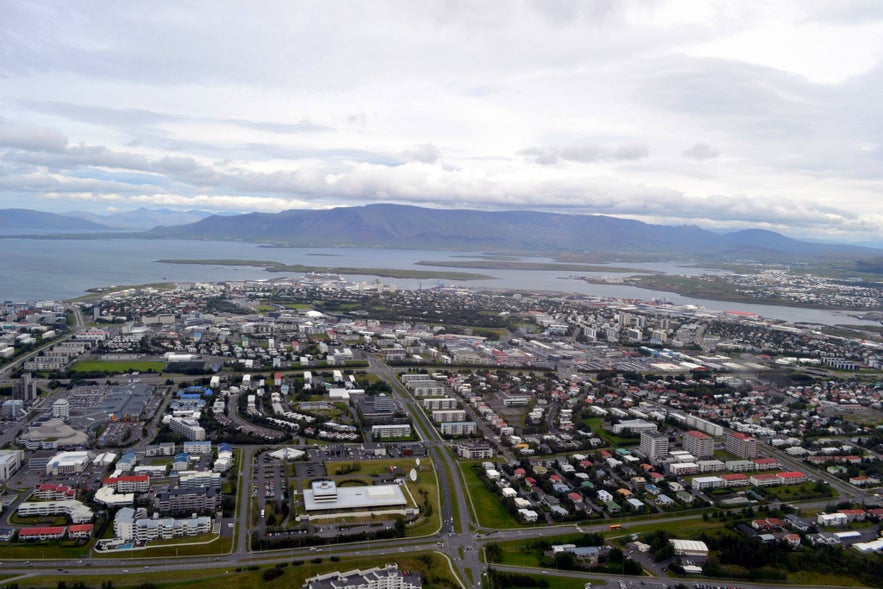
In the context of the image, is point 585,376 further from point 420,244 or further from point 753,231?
point 753,231

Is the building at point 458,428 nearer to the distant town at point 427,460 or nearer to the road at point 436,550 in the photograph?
the distant town at point 427,460

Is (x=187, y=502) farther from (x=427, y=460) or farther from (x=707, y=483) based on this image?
(x=707, y=483)

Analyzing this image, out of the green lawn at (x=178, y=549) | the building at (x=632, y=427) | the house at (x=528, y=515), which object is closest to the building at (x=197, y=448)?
the green lawn at (x=178, y=549)

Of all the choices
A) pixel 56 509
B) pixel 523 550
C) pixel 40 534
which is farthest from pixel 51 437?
pixel 523 550

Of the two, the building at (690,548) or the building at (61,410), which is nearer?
the building at (690,548)

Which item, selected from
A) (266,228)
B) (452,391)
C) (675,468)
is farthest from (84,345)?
(266,228)
